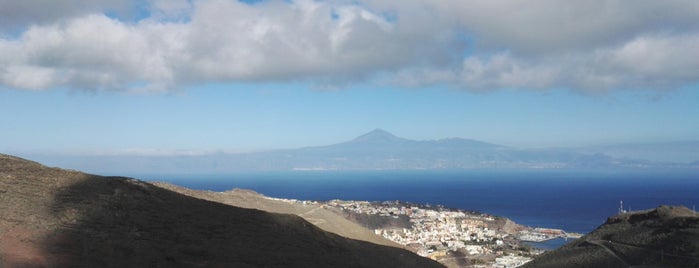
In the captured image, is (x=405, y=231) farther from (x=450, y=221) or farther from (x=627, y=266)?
(x=627, y=266)

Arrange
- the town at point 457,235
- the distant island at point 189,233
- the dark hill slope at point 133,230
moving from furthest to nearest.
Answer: the town at point 457,235 < the distant island at point 189,233 < the dark hill slope at point 133,230

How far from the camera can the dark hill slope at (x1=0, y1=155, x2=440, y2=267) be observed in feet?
57.6

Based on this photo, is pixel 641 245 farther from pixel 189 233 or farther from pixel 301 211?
pixel 301 211

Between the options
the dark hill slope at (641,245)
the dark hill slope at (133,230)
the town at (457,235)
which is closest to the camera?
the dark hill slope at (133,230)

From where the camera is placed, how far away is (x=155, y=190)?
28406 mm

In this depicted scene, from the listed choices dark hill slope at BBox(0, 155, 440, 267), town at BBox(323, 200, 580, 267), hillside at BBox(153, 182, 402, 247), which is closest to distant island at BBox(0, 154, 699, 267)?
dark hill slope at BBox(0, 155, 440, 267)

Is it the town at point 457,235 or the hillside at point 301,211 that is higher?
the hillside at point 301,211

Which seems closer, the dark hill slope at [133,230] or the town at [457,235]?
the dark hill slope at [133,230]

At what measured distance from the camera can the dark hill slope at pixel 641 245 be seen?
2808 centimetres

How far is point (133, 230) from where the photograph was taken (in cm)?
2102

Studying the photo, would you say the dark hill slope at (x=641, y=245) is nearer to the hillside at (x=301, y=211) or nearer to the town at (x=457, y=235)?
the hillside at (x=301, y=211)

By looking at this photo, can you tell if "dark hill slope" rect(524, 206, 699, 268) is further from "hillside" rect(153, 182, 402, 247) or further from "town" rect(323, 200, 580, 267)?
"town" rect(323, 200, 580, 267)

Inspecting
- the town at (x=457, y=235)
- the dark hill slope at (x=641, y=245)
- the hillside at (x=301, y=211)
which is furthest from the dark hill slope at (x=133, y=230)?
the town at (x=457, y=235)

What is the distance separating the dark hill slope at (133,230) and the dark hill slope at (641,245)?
9.74 meters
